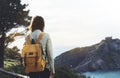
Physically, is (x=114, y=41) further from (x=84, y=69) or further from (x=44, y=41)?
(x=44, y=41)

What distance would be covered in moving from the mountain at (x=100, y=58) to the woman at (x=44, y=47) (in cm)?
14254

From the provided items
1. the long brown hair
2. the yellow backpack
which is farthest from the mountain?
the yellow backpack

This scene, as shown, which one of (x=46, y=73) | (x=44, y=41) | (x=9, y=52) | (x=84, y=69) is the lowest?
(x=84, y=69)

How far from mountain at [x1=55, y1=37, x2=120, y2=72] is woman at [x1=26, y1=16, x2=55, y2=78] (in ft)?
468

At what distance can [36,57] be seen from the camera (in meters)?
8.50

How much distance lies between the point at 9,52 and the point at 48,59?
46068 millimetres

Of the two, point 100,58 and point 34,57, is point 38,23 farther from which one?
point 100,58

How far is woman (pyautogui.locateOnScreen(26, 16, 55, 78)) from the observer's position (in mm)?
8453

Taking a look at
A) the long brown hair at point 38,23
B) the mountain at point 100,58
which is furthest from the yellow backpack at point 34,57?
the mountain at point 100,58

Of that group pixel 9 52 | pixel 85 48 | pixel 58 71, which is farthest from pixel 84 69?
pixel 58 71

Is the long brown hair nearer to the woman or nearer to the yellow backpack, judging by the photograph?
the woman

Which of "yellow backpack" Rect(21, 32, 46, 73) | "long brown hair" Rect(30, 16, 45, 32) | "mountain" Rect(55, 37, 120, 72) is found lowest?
"mountain" Rect(55, 37, 120, 72)

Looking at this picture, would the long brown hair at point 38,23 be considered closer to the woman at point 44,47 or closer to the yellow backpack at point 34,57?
the woman at point 44,47

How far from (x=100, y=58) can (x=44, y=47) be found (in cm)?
14953
